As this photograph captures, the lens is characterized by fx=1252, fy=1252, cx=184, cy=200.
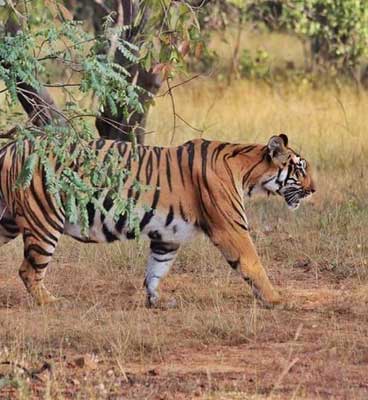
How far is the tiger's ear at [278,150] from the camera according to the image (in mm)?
7355

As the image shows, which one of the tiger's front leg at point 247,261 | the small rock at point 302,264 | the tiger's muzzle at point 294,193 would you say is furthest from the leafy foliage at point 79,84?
the small rock at point 302,264

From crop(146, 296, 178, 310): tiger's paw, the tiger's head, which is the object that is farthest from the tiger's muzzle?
crop(146, 296, 178, 310): tiger's paw

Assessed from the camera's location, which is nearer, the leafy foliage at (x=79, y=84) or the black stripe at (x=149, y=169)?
the leafy foliage at (x=79, y=84)

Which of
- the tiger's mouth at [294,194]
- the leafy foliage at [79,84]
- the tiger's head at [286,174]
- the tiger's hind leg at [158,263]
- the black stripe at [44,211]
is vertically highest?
the leafy foliage at [79,84]

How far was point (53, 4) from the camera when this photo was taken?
5.32 metres

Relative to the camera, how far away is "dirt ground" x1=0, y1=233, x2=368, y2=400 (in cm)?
523

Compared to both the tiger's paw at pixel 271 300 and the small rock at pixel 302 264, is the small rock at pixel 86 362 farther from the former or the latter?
the small rock at pixel 302 264

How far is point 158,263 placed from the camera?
7.30 metres

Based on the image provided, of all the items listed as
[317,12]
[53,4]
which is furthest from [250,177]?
[317,12]

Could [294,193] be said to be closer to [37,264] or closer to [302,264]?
[302,264]

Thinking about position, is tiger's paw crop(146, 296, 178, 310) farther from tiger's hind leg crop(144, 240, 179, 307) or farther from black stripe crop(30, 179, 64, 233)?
black stripe crop(30, 179, 64, 233)

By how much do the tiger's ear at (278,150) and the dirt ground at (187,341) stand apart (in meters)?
0.78

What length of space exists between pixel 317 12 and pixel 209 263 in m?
8.46

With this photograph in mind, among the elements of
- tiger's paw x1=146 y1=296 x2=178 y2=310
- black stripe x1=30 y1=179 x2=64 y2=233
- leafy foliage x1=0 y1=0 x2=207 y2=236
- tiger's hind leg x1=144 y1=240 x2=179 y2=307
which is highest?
leafy foliage x1=0 y1=0 x2=207 y2=236
